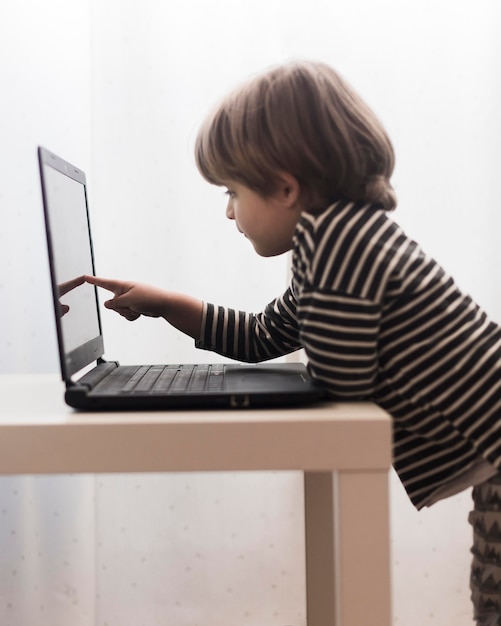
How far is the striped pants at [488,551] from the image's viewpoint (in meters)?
0.76

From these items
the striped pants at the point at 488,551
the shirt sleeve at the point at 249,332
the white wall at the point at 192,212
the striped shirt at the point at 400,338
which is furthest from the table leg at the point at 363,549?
the white wall at the point at 192,212

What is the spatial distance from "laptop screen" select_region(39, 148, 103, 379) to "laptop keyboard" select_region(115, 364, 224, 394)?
0.20 ft

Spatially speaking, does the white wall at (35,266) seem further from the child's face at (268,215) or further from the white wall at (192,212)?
the child's face at (268,215)

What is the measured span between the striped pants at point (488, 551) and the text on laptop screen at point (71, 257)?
454 mm

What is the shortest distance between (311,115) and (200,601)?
0.90 m

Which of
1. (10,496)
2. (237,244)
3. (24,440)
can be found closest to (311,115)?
(24,440)

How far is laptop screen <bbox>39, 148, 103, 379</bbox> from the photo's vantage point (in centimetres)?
67

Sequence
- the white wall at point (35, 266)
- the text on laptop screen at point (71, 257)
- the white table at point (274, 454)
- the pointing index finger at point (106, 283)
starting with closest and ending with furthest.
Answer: the white table at point (274, 454)
the text on laptop screen at point (71, 257)
the pointing index finger at point (106, 283)
the white wall at point (35, 266)

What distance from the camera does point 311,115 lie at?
0.73m

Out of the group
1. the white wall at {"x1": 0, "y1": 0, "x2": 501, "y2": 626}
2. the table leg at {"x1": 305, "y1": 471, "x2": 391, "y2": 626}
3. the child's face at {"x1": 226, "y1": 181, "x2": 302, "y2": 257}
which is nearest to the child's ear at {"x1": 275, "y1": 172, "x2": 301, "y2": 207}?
the child's face at {"x1": 226, "y1": 181, "x2": 302, "y2": 257}

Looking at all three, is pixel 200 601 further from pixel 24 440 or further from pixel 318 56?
pixel 318 56

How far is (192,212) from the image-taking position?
4.06 ft

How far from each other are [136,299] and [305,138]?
1.03 feet

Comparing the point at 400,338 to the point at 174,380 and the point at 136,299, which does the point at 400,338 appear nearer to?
the point at 174,380
